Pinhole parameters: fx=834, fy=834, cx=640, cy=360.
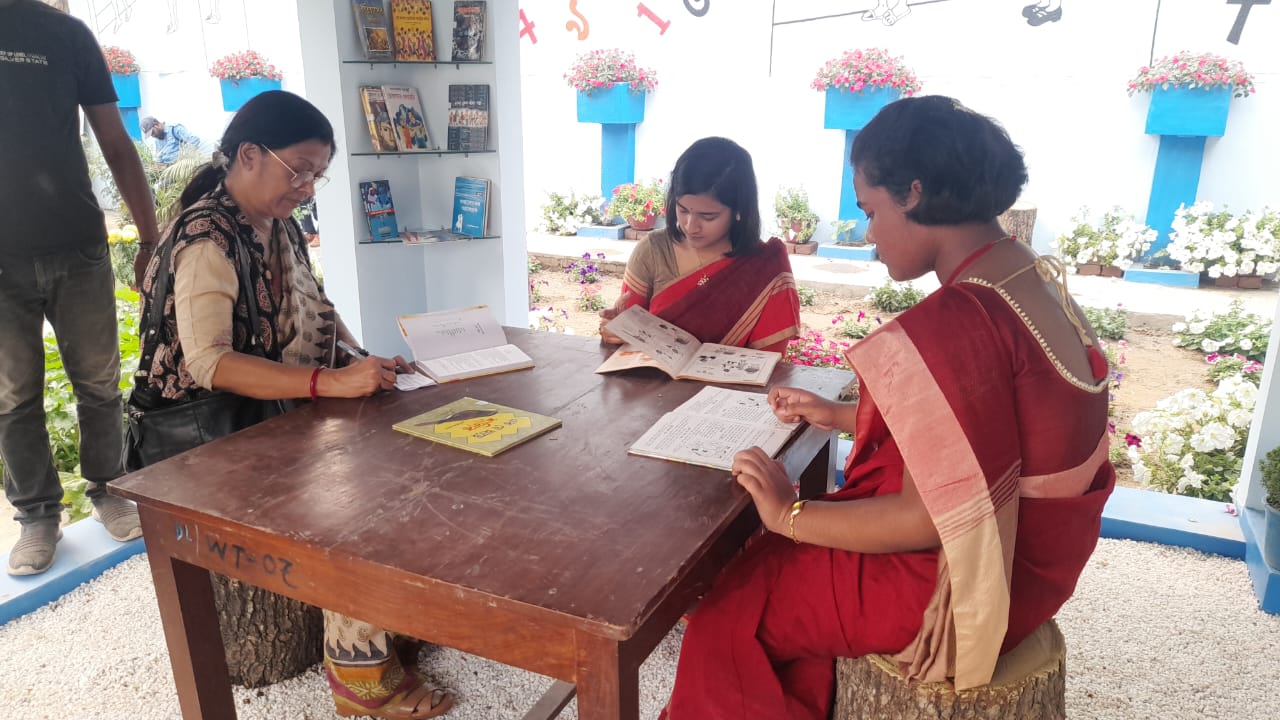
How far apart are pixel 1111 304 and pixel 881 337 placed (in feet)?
16.9

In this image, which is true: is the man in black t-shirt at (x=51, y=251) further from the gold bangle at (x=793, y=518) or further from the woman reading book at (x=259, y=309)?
the gold bangle at (x=793, y=518)

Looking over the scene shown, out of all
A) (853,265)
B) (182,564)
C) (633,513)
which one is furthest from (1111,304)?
(182,564)

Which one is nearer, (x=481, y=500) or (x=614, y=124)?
(x=481, y=500)

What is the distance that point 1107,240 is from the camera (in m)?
6.42

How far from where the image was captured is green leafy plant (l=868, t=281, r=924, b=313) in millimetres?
5582

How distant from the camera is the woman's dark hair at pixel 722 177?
2586 mm

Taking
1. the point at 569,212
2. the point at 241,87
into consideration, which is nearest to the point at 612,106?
the point at 569,212

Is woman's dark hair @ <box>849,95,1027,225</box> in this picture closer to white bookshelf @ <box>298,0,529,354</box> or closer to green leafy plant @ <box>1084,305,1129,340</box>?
white bookshelf @ <box>298,0,529,354</box>

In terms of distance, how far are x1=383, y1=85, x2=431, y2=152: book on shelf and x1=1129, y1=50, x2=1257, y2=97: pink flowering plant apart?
209 inches

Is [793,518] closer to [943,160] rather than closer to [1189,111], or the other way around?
[943,160]

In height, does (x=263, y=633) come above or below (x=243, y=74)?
below

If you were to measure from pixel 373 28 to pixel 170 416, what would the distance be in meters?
2.21

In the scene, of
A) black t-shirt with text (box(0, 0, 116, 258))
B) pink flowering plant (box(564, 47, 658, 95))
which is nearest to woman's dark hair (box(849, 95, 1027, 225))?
black t-shirt with text (box(0, 0, 116, 258))

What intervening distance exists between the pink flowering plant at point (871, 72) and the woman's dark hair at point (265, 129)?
5213 mm
